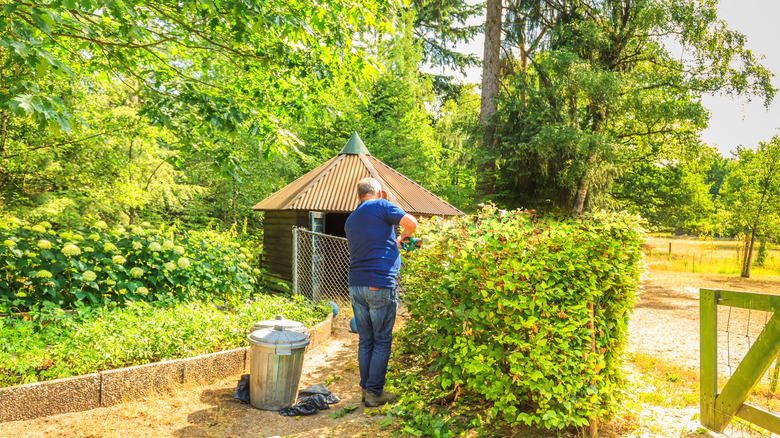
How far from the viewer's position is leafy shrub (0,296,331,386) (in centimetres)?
400

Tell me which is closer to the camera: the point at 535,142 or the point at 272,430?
the point at 272,430

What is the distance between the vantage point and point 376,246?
4199 millimetres

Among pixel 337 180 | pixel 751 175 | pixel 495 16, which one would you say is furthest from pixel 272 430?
pixel 751 175

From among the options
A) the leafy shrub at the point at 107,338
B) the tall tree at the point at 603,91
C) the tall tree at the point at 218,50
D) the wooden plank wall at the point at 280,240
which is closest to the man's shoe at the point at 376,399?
the leafy shrub at the point at 107,338

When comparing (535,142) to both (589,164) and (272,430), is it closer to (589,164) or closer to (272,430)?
(589,164)

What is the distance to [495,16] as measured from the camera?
1739 centimetres

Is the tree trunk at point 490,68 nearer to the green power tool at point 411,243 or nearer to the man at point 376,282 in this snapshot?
the green power tool at point 411,243

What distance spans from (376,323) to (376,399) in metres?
0.68

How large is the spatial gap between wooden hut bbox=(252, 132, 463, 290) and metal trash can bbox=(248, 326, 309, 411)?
5.91 meters

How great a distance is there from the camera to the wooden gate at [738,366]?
3.02 meters

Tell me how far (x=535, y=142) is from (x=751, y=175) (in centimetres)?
1322

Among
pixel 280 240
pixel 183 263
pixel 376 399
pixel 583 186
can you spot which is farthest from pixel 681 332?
pixel 183 263

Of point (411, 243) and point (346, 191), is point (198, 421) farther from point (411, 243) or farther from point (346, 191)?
point (346, 191)

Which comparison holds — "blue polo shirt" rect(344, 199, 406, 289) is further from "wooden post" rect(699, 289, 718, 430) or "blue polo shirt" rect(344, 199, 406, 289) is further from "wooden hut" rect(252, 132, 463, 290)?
"wooden hut" rect(252, 132, 463, 290)
